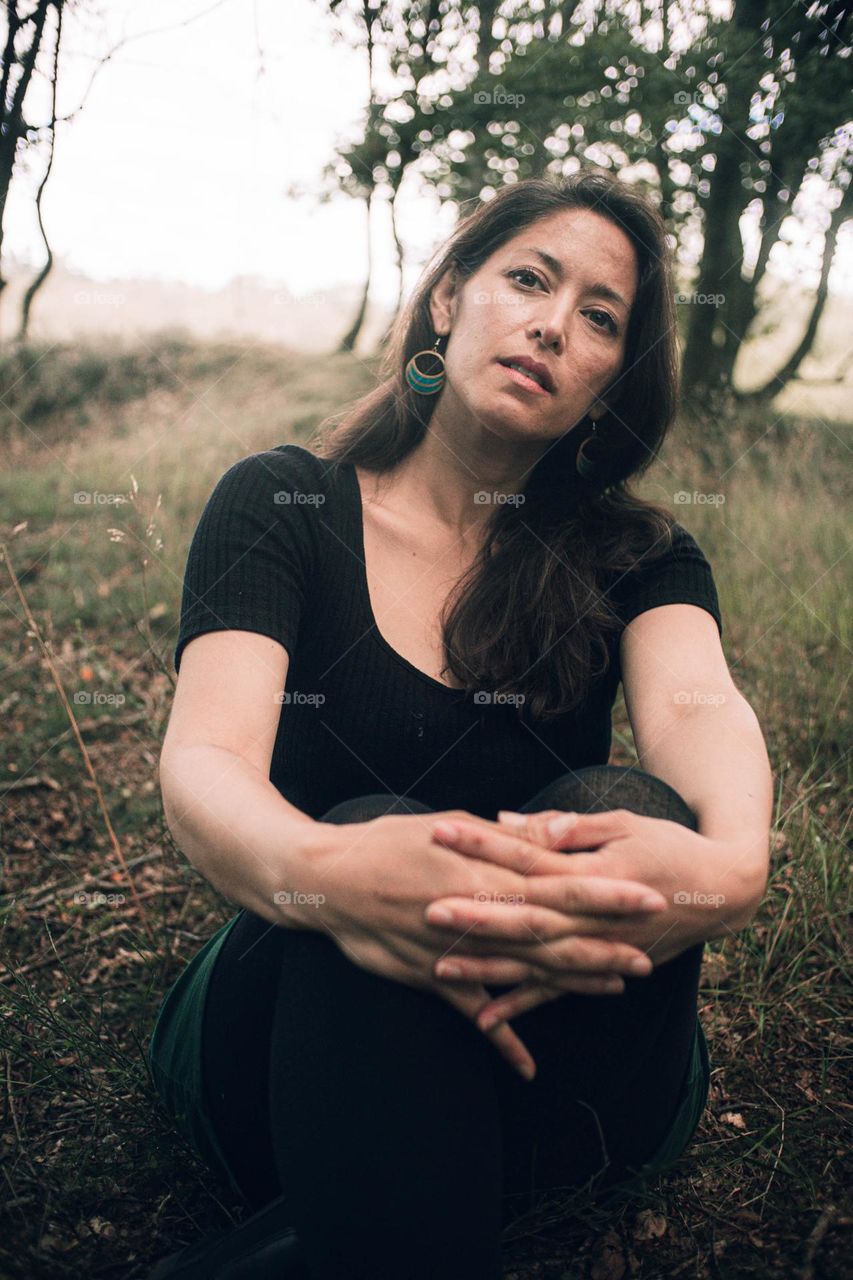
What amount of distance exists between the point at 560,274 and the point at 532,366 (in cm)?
24

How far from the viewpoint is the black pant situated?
1.05 metres

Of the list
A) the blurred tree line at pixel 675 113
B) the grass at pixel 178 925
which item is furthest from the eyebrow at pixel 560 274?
the blurred tree line at pixel 675 113

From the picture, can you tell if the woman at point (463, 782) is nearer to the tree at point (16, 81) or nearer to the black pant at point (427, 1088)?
the black pant at point (427, 1088)

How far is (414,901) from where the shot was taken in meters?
1.04

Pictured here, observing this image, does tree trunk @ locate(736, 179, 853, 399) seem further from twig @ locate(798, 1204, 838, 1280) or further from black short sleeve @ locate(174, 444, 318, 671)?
twig @ locate(798, 1204, 838, 1280)

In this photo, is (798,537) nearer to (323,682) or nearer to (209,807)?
(323,682)

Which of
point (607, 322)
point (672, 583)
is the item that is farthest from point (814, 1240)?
point (607, 322)

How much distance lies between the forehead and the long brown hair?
0.02 m

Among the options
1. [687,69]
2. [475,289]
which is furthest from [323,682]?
[687,69]

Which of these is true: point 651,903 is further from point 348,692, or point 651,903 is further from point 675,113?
point 675,113

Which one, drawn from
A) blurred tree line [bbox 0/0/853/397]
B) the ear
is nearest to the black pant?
the ear

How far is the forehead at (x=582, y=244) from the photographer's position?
5.86 ft

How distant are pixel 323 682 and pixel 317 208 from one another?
10523 millimetres

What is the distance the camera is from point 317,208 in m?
10.6
